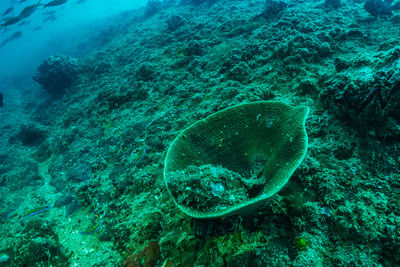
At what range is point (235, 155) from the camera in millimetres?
2381

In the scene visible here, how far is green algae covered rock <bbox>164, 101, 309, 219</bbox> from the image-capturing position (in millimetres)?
1632

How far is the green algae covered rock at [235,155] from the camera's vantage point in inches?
64.2

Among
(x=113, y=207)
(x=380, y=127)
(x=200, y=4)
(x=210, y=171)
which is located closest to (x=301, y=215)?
(x=210, y=171)

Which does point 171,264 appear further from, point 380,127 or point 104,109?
point 104,109

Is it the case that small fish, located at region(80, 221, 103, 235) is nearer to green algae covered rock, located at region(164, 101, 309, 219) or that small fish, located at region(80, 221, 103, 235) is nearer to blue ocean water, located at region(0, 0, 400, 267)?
blue ocean water, located at region(0, 0, 400, 267)

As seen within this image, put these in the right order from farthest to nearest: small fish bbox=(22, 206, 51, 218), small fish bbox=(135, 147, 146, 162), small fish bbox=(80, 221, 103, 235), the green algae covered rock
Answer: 1. small fish bbox=(135, 147, 146, 162)
2. small fish bbox=(22, 206, 51, 218)
3. small fish bbox=(80, 221, 103, 235)
4. the green algae covered rock

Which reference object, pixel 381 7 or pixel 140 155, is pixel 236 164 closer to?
pixel 140 155

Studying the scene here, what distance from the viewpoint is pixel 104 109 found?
6.12 meters

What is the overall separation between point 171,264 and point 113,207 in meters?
1.57

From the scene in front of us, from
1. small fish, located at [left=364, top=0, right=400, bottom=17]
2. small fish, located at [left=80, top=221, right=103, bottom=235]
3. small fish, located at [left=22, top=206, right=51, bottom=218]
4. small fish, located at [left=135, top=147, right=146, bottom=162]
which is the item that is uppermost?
small fish, located at [left=364, top=0, right=400, bottom=17]

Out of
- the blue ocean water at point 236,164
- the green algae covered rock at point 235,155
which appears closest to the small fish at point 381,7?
the blue ocean water at point 236,164

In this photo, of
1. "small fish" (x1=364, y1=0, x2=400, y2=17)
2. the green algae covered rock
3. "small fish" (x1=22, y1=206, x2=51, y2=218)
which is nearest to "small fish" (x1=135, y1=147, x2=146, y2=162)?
the green algae covered rock

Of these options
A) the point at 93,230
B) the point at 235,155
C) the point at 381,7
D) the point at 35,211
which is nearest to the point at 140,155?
the point at 93,230

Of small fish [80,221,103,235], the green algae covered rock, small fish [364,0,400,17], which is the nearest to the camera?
the green algae covered rock
